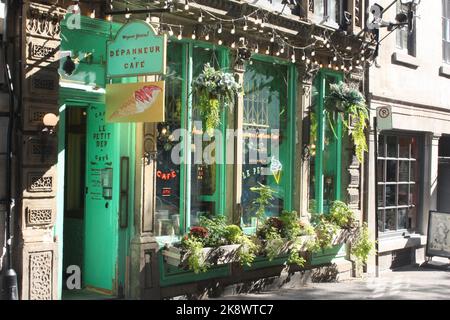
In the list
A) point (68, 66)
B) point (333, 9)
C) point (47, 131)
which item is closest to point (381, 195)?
point (333, 9)

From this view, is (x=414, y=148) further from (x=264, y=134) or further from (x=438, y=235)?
(x=264, y=134)

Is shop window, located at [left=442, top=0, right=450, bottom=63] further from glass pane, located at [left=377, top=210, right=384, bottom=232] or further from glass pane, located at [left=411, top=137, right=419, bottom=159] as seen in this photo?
glass pane, located at [left=377, top=210, right=384, bottom=232]

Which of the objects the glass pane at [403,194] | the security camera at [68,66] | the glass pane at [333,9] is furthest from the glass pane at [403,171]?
the security camera at [68,66]

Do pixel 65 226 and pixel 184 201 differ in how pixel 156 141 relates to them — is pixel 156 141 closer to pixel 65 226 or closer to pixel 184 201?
pixel 184 201

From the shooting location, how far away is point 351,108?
1021 centimetres

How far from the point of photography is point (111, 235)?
25.2 ft

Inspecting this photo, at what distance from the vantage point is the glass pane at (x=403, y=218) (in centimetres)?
1277

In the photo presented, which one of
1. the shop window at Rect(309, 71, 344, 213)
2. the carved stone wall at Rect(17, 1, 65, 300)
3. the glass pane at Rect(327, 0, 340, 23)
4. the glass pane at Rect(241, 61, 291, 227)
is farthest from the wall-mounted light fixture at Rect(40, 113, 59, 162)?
the glass pane at Rect(327, 0, 340, 23)

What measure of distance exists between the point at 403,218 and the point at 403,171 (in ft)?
3.34

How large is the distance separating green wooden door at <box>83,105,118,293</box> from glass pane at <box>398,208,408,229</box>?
23.8 feet

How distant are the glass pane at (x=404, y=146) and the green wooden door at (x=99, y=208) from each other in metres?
7.23

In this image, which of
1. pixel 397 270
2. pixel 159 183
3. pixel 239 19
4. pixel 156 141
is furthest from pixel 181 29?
pixel 397 270

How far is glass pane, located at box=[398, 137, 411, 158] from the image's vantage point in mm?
12758

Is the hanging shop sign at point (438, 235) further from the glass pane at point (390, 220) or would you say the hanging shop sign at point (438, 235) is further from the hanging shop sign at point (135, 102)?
the hanging shop sign at point (135, 102)
